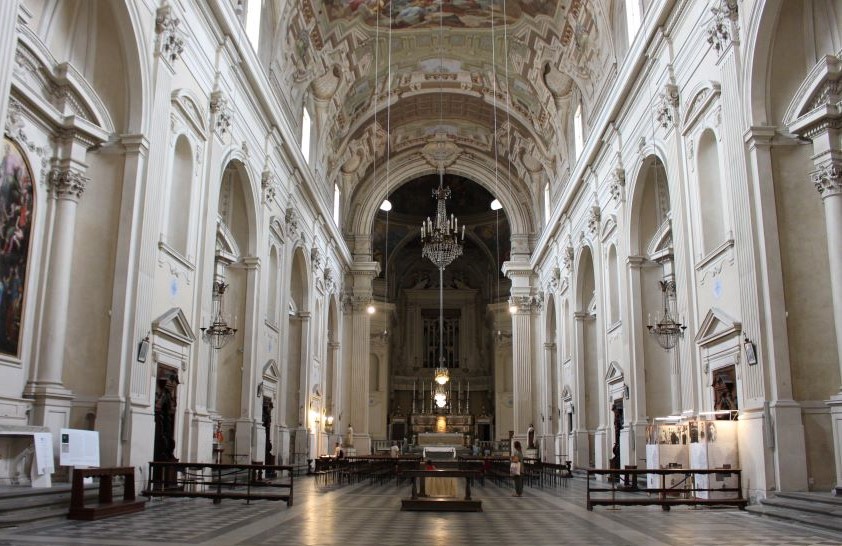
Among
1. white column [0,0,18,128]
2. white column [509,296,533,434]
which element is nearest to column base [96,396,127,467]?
white column [0,0,18,128]

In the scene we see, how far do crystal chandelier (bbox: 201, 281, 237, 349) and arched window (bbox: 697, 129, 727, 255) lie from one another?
8.28 m

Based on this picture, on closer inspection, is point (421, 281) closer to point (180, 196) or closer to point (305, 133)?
point (305, 133)

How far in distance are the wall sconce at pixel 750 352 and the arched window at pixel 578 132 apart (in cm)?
1191

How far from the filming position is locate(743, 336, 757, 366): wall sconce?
10508 millimetres

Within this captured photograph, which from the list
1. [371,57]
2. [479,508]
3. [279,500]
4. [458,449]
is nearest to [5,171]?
[279,500]

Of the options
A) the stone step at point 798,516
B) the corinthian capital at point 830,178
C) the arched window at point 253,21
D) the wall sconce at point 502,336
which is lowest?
the stone step at point 798,516

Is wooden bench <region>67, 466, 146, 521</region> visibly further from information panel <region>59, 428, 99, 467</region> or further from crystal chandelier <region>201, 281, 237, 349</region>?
crystal chandelier <region>201, 281, 237, 349</region>

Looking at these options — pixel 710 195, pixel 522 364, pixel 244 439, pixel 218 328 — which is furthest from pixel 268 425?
pixel 522 364

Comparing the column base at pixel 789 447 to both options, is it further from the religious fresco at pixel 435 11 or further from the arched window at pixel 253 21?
the religious fresco at pixel 435 11

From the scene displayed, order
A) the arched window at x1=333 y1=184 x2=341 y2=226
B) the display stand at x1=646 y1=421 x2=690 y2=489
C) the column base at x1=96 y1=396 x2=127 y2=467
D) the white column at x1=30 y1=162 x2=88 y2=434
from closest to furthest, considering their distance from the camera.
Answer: the white column at x1=30 y1=162 x2=88 y2=434 → the column base at x1=96 y1=396 x2=127 y2=467 → the display stand at x1=646 y1=421 x2=690 y2=489 → the arched window at x1=333 y1=184 x2=341 y2=226

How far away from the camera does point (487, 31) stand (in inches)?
920

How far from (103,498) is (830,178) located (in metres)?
9.67

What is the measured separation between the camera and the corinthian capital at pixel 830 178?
1007 centimetres

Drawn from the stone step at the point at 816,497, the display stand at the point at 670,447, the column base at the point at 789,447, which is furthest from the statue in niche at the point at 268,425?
Result: the stone step at the point at 816,497
